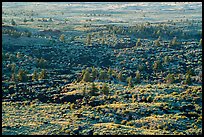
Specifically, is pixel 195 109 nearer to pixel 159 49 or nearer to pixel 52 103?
pixel 52 103

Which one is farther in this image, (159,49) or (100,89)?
(159,49)

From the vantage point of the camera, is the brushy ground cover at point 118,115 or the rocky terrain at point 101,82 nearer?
the brushy ground cover at point 118,115

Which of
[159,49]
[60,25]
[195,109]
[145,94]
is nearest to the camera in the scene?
[195,109]

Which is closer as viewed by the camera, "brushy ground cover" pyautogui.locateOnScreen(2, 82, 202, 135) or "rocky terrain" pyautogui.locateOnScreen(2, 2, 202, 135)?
"brushy ground cover" pyautogui.locateOnScreen(2, 82, 202, 135)

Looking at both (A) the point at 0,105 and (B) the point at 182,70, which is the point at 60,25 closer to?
(B) the point at 182,70

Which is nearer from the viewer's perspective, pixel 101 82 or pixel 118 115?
pixel 118 115

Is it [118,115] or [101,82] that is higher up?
[101,82]

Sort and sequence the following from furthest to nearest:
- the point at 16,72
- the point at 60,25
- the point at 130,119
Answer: the point at 60,25 < the point at 16,72 < the point at 130,119

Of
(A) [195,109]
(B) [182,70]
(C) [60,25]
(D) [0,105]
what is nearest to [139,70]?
(B) [182,70]
